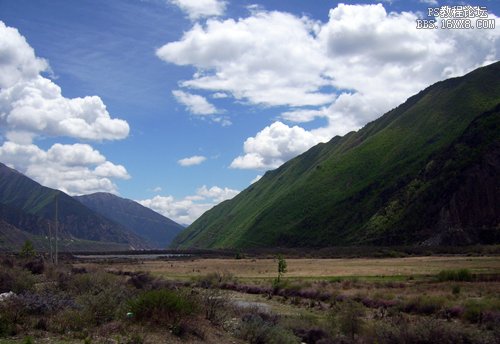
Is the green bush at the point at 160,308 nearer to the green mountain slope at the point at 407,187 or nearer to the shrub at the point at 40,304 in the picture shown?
the shrub at the point at 40,304

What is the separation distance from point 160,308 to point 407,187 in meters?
129

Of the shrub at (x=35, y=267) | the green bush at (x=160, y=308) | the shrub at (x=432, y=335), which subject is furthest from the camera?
the shrub at (x=35, y=267)

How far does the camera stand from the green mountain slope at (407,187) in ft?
390

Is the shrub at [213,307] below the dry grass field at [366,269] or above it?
above

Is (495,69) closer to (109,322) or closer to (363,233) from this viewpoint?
(363,233)

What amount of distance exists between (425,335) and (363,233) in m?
123

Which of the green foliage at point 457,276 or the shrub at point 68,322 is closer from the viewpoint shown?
the shrub at point 68,322

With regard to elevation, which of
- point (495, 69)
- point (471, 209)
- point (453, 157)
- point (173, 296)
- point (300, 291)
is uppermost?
point (495, 69)

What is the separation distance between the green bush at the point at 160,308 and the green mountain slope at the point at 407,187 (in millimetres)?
102714

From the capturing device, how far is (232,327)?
821 inches

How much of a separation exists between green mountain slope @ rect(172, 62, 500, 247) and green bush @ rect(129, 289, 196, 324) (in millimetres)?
102714

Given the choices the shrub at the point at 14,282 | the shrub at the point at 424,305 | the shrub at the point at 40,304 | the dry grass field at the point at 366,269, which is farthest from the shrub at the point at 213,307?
the dry grass field at the point at 366,269

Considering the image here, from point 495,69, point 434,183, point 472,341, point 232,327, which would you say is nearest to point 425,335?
point 472,341

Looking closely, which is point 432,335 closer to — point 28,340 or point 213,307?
point 213,307
